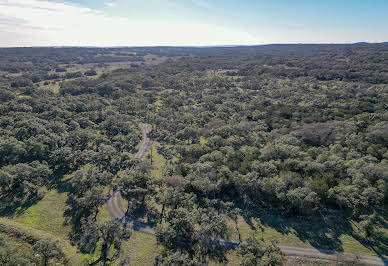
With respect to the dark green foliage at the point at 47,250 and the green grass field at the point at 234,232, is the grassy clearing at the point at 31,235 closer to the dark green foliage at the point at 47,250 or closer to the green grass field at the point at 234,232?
the green grass field at the point at 234,232

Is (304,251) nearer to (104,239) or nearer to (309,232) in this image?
(309,232)

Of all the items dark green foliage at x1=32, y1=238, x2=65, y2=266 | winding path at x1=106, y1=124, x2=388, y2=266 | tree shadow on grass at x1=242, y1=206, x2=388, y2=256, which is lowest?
winding path at x1=106, y1=124, x2=388, y2=266

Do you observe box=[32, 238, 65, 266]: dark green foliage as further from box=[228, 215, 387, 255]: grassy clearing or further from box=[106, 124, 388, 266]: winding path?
box=[228, 215, 387, 255]: grassy clearing

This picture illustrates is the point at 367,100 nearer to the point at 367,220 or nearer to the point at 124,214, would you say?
the point at 367,220

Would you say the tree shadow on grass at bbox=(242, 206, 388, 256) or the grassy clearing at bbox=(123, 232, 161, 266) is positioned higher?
the tree shadow on grass at bbox=(242, 206, 388, 256)

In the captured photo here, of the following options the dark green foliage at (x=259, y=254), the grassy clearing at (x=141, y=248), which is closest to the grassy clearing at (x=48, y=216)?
the grassy clearing at (x=141, y=248)

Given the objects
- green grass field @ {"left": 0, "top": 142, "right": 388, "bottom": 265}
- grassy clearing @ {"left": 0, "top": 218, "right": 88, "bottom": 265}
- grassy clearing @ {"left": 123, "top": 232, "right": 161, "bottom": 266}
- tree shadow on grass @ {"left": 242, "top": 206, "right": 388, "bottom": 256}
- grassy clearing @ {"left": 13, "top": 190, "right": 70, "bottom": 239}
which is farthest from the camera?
grassy clearing @ {"left": 13, "top": 190, "right": 70, "bottom": 239}

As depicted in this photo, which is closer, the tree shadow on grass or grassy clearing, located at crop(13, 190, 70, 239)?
the tree shadow on grass

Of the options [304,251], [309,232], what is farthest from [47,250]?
[309,232]

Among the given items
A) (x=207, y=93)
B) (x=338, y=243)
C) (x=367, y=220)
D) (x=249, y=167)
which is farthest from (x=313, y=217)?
(x=207, y=93)

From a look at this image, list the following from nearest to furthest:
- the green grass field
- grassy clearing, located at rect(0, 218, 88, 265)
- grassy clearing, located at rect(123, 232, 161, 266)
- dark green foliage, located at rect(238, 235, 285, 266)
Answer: dark green foliage, located at rect(238, 235, 285, 266) < grassy clearing, located at rect(123, 232, 161, 266) < grassy clearing, located at rect(0, 218, 88, 265) < the green grass field

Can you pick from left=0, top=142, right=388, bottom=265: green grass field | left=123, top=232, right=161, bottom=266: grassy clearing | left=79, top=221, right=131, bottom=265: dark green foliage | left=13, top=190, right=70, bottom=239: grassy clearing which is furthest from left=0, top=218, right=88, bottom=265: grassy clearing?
left=123, top=232, right=161, bottom=266: grassy clearing
